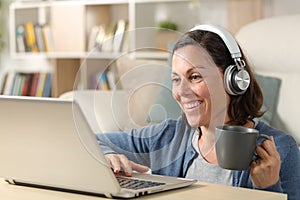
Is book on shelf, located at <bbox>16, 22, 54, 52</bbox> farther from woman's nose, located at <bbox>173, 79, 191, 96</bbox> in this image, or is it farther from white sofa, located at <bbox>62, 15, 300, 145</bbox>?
woman's nose, located at <bbox>173, 79, 191, 96</bbox>

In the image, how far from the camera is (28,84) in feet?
15.5

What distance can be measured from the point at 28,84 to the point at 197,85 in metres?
3.53

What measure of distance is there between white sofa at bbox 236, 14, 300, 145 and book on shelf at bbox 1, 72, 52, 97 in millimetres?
2065

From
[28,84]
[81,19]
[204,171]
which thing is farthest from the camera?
[28,84]

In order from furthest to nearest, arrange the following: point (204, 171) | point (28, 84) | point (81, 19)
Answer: point (28, 84), point (81, 19), point (204, 171)

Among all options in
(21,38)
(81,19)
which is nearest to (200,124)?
(81,19)

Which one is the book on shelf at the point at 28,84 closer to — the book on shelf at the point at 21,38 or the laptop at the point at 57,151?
the book on shelf at the point at 21,38

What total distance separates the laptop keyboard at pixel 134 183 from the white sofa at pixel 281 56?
136 cm

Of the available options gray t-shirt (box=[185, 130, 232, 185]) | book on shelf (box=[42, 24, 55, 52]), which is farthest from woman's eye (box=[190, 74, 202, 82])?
book on shelf (box=[42, 24, 55, 52])

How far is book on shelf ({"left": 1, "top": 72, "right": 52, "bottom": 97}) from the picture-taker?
15.2ft

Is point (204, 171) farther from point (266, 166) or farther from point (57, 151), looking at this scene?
point (57, 151)

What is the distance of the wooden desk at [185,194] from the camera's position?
1.25 m

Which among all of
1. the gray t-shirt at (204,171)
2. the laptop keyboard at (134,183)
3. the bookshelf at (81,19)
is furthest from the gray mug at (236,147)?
the bookshelf at (81,19)

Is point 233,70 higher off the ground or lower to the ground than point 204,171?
higher
